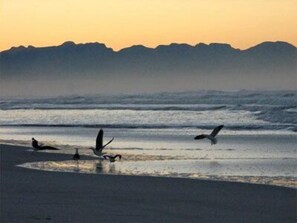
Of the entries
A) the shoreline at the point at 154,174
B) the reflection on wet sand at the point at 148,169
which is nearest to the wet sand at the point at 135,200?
the shoreline at the point at 154,174

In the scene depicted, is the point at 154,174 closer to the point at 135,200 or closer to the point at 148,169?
the point at 148,169

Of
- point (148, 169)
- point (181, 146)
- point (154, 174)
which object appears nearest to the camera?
point (154, 174)

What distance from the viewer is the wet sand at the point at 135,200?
27.0ft

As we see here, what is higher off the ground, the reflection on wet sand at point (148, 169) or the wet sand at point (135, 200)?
the wet sand at point (135, 200)

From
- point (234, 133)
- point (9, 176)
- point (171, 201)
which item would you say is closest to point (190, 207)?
point (171, 201)

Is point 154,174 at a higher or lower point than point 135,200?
lower

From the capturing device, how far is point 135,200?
9.52 metres

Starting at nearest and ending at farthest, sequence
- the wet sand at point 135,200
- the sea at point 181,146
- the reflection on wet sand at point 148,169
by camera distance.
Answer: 1. the wet sand at point 135,200
2. the reflection on wet sand at point 148,169
3. the sea at point 181,146

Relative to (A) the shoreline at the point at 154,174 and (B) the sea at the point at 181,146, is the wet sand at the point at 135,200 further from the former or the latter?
(B) the sea at the point at 181,146

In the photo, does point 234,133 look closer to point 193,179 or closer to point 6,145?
point 6,145

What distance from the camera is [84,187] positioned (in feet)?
35.5

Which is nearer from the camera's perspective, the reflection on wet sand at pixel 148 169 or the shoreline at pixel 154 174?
the shoreline at pixel 154 174

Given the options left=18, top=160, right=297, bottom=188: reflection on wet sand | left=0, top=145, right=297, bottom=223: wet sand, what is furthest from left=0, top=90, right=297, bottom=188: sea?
left=0, top=145, right=297, bottom=223: wet sand

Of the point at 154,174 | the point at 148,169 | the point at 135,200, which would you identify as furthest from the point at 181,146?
the point at 135,200
